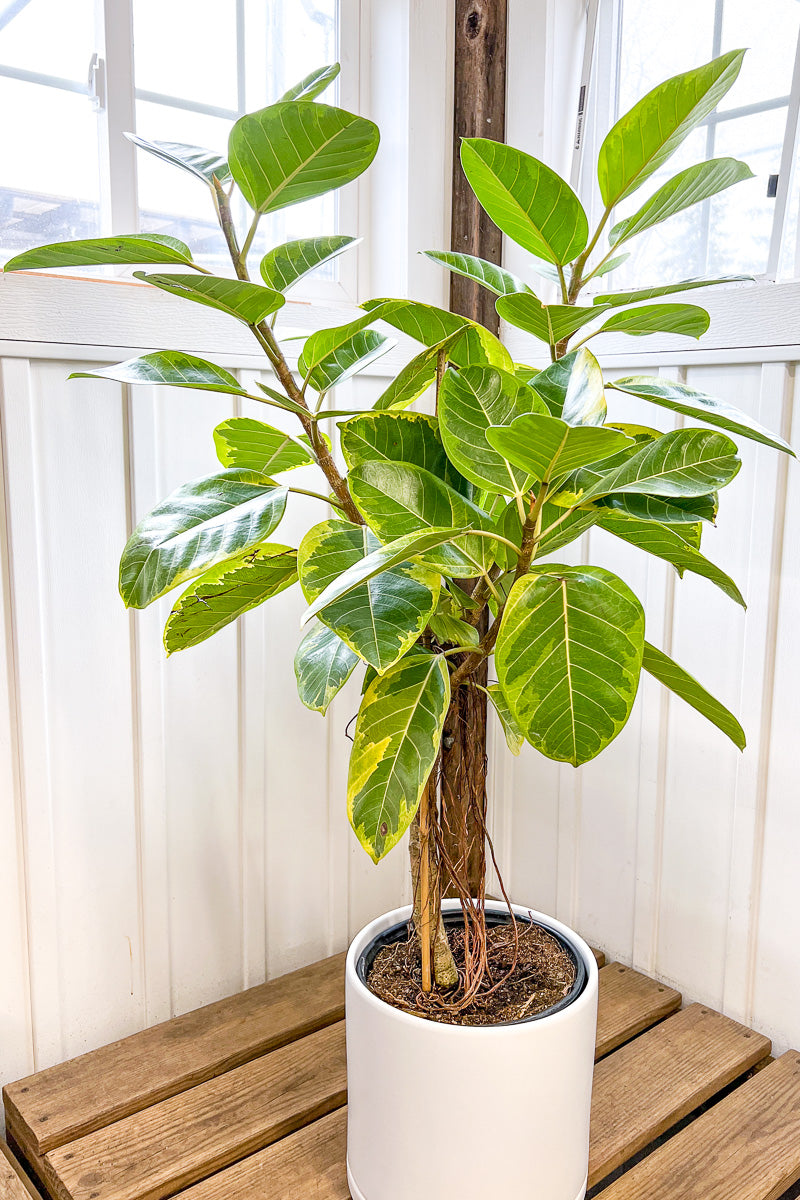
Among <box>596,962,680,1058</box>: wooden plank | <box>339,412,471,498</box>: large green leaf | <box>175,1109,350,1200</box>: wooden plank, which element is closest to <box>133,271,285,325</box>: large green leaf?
<box>339,412,471,498</box>: large green leaf

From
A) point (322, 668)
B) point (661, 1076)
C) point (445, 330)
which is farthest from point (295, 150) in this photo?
point (661, 1076)

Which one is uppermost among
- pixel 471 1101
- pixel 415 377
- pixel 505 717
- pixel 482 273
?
→ pixel 482 273

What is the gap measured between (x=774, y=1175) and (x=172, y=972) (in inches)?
31.3

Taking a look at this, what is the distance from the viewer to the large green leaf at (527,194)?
0.80 m

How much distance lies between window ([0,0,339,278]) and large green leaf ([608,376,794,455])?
0.77m

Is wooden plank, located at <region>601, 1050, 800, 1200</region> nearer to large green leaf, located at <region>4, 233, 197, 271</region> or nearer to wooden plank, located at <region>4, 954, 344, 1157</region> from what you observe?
wooden plank, located at <region>4, 954, 344, 1157</region>

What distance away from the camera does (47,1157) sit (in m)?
1.08

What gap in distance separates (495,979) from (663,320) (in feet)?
2.20

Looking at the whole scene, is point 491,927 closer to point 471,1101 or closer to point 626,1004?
point 471,1101

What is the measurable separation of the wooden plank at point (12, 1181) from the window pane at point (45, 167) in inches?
41.6

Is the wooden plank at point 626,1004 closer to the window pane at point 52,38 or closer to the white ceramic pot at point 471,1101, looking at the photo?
the white ceramic pot at point 471,1101

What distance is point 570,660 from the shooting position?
0.78 metres

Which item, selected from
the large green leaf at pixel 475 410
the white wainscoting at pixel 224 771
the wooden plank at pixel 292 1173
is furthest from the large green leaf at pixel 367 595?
the wooden plank at pixel 292 1173

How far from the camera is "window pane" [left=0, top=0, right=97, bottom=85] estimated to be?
118 centimetres
